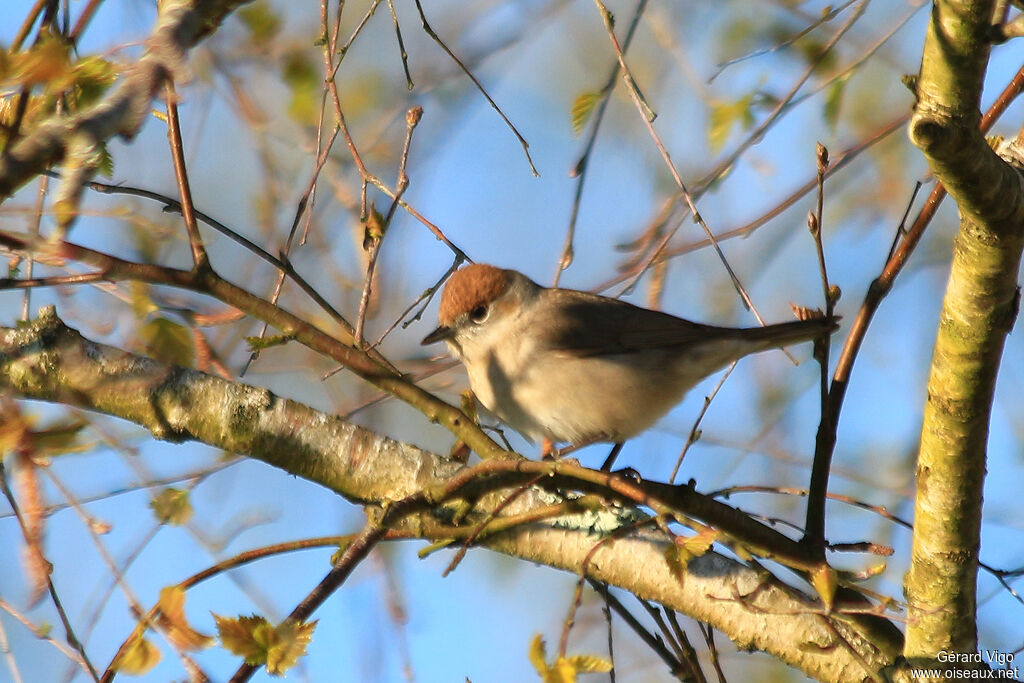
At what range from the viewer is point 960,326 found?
7.47 feet

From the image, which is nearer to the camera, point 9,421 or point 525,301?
point 9,421

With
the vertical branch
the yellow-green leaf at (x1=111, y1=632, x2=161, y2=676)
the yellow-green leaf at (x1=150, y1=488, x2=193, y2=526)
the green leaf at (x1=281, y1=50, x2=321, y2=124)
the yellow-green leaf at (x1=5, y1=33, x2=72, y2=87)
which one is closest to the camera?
the yellow-green leaf at (x1=5, y1=33, x2=72, y2=87)

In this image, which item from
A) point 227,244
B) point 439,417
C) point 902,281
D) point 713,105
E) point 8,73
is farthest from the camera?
point 227,244

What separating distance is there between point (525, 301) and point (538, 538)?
1667mm

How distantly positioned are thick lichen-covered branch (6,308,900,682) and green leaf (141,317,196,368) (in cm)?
4

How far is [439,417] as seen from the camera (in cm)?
313

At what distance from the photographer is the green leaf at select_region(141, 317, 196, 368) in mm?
3113

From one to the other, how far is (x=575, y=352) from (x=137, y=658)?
2.54 meters

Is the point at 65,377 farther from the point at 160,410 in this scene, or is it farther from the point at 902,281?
the point at 902,281

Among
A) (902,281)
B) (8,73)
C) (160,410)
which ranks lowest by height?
(8,73)

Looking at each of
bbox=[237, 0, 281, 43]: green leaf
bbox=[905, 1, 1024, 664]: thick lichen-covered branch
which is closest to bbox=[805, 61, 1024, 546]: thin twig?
bbox=[905, 1, 1024, 664]: thick lichen-covered branch

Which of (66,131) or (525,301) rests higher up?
(525,301)

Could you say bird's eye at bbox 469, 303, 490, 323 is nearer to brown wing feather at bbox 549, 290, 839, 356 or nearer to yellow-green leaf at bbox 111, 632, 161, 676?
brown wing feather at bbox 549, 290, 839, 356

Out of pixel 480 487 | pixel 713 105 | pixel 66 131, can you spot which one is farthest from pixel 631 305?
pixel 66 131
